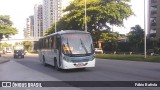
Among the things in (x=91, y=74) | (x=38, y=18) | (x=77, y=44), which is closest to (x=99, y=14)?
(x=77, y=44)

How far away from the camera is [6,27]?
89.0 m

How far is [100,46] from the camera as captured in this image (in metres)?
72.1

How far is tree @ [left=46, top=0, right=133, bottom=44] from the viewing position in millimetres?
61750

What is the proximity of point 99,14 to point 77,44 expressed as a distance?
42303mm

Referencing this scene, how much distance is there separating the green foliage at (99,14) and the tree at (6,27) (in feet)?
87.3

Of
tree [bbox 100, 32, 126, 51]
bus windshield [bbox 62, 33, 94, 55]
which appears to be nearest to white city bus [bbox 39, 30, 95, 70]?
bus windshield [bbox 62, 33, 94, 55]

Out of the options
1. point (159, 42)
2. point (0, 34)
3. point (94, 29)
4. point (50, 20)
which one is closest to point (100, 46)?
point (94, 29)

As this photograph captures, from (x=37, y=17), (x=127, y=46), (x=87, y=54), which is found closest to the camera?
(x=87, y=54)

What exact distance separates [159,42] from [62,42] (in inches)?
1576

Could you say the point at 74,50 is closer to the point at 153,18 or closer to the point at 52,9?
the point at 52,9

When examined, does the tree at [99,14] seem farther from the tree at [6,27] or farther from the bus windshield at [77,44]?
the bus windshield at [77,44]

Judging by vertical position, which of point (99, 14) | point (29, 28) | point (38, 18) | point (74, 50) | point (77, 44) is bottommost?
point (74, 50)

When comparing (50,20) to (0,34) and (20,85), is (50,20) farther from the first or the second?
(20,85)

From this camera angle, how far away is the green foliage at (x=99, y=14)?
61.8 metres
